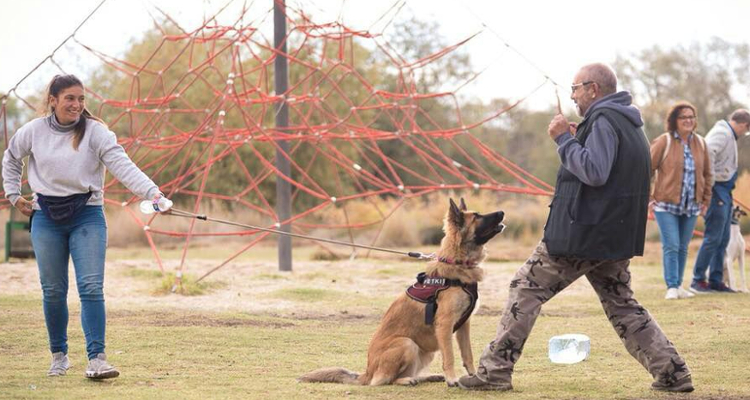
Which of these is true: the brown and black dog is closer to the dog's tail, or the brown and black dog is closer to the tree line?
the dog's tail

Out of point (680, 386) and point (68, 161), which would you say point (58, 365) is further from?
point (680, 386)

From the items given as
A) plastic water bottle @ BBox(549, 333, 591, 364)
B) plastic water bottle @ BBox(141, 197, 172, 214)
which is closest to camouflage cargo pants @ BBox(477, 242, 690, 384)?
plastic water bottle @ BBox(549, 333, 591, 364)

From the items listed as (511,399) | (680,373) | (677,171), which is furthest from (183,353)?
(677,171)

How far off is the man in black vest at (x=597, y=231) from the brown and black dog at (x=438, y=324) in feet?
1.07

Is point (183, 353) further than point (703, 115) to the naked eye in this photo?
No

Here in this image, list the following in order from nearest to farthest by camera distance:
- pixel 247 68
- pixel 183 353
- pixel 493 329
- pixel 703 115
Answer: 1. pixel 183 353
2. pixel 493 329
3. pixel 247 68
4. pixel 703 115

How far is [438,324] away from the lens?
5.75 metres

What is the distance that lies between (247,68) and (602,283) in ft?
64.6

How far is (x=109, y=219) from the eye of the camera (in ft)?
72.9

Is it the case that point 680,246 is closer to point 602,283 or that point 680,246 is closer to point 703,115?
point 602,283

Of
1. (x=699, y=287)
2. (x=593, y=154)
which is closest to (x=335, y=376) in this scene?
(x=593, y=154)

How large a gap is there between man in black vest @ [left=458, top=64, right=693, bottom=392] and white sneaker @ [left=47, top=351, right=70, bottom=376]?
2330 millimetres

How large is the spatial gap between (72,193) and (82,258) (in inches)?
14.4

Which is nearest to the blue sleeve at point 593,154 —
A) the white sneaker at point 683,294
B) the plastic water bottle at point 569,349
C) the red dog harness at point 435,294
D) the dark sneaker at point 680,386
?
the red dog harness at point 435,294
